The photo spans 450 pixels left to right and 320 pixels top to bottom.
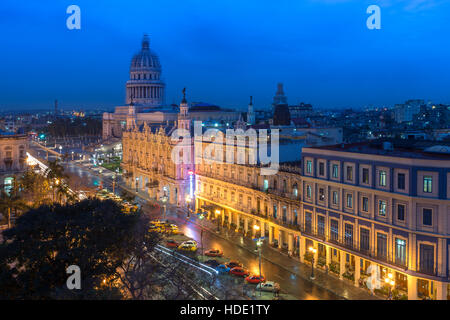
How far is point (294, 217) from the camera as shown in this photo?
142ft

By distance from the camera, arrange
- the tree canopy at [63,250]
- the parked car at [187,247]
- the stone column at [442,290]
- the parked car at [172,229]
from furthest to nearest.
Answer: the parked car at [172,229]
the parked car at [187,247]
the stone column at [442,290]
the tree canopy at [63,250]

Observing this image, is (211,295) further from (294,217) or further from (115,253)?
(294,217)

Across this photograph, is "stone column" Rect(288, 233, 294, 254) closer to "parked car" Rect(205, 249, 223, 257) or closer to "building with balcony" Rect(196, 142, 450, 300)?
"building with balcony" Rect(196, 142, 450, 300)

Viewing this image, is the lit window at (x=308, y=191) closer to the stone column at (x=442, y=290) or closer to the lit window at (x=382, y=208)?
the lit window at (x=382, y=208)

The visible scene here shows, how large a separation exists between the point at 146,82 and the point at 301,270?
122776mm

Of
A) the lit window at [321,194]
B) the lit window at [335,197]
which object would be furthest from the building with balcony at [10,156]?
the lit window at [335,197]

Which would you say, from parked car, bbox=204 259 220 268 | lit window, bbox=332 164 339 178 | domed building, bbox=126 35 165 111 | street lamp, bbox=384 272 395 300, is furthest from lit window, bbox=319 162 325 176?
domed building, bbox=126 35 165 111

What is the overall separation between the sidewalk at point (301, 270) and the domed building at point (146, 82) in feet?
350

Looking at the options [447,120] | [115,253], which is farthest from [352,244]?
[447,120]

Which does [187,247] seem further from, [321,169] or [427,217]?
[427,217]

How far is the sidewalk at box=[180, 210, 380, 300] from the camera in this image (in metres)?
33.8

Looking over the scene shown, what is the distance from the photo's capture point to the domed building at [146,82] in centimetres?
15088

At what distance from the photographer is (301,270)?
1529 inches
